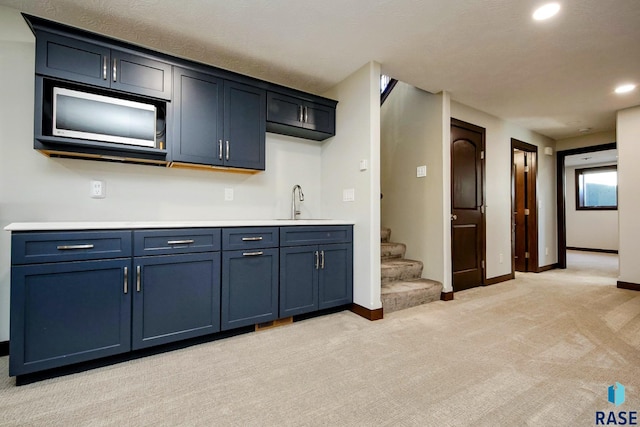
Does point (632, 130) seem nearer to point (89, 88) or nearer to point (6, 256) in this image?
point (89, 88)

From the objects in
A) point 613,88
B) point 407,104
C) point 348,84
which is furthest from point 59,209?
point 613,88

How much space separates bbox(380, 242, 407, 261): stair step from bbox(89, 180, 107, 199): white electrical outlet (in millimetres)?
2971

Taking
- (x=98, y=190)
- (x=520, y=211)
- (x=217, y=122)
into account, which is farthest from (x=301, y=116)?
(x=520, y=211)

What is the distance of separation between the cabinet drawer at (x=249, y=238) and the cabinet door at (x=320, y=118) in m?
1.26

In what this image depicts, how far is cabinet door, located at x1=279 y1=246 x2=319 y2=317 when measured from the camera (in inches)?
98.2

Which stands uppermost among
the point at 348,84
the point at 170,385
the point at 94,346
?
the point at 348,84

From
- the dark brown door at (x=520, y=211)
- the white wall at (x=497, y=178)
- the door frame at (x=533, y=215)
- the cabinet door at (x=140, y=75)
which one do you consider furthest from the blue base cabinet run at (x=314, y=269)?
the dark brown door at (x=520, y=211)

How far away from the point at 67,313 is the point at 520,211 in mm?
6184

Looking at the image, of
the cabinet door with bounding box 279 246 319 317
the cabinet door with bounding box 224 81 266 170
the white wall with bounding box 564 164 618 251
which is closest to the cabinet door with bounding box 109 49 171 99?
the cabinet door with bounding box 224 81 266 170

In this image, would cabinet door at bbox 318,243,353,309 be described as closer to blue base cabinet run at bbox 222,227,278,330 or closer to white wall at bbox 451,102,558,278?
blue base cabinet run at bbox 222,227,278,330

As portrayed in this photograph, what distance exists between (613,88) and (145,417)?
5275 millimetres

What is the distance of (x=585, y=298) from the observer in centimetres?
339

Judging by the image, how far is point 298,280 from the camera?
2568 millimetres

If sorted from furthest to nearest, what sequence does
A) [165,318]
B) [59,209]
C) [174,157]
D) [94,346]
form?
[174,157] → [59,209] → [165,318] → [94,346]
